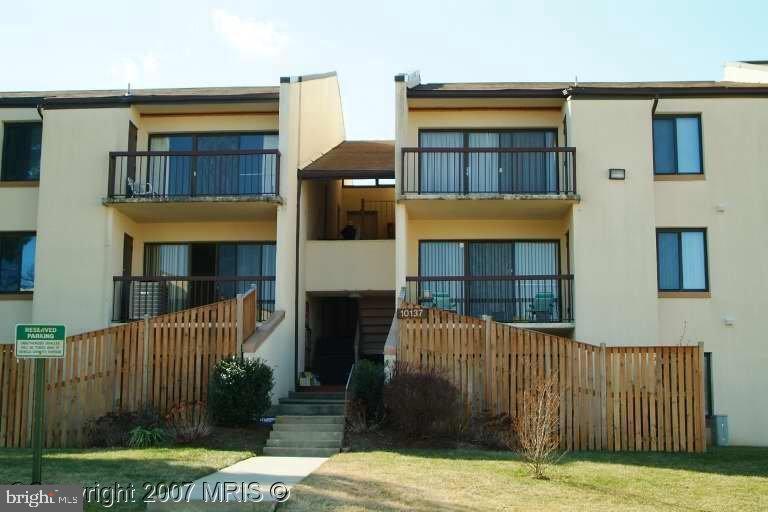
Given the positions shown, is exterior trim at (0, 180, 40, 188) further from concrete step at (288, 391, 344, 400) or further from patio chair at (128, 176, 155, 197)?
concrete step at (288, 391, 344, 400)

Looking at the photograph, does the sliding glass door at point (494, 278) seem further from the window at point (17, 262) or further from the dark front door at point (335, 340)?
the window at point (17, 262)

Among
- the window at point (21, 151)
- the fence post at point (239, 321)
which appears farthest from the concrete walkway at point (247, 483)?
the window at point (21, 151)

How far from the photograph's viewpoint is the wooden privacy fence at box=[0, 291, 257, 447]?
17875mm

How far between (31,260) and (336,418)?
31.8ft

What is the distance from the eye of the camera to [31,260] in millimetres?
23250

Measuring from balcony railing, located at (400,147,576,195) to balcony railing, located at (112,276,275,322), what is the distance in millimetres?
4314

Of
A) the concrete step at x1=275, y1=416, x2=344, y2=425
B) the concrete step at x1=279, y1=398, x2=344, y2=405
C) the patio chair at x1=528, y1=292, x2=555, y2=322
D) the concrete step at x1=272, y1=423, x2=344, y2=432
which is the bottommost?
the concrete step at x1=272, y1=423, x2=344, y2=432

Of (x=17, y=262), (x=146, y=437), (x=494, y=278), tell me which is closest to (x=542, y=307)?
(x=494, y=278)

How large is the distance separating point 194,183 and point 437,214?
19.9 ft

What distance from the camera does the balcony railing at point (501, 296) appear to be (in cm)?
2188

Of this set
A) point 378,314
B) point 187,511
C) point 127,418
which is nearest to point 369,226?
point 378,314

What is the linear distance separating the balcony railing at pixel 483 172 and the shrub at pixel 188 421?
7.42 m

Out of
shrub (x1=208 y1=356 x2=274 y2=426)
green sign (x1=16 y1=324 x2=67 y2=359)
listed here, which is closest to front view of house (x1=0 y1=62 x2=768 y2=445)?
shrub (x1=208 y1=356 x2=274 y2=426)

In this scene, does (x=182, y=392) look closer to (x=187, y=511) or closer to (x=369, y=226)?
(x=187, y=511)
